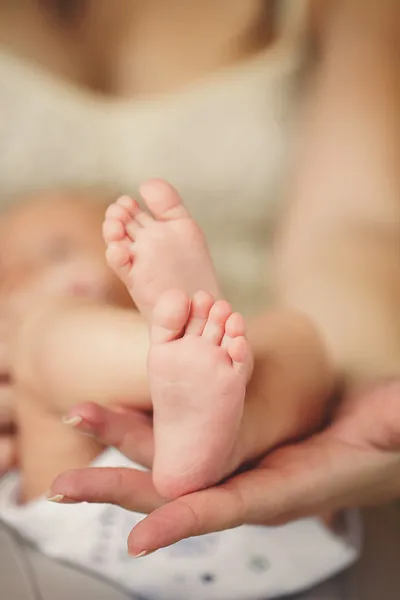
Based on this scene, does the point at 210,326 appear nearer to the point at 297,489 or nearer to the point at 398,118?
the point at 297,489

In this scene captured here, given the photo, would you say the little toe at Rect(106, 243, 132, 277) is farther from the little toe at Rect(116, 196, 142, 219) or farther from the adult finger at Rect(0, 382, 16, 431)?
the adult finger at Rect(0, 382, 16, 431)

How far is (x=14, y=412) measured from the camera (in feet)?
Result: 1.48

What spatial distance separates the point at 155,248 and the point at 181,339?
0.06 metres

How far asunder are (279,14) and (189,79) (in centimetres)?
→ 9

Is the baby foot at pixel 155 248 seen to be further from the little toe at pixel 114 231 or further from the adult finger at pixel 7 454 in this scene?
the adult finger at pixel 7 454

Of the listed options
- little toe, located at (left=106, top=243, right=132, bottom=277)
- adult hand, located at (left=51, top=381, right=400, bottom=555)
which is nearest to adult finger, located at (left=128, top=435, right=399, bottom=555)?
adult hand, located at (left=51, top=381, right=400, bottom=555)

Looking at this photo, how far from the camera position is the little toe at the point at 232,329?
287 mm

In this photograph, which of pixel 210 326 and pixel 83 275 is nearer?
pixel 210 326

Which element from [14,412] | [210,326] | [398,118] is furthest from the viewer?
[398,118]

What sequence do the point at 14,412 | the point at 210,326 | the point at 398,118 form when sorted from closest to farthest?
the point at 210,326 → the point at 14,412 → the point at 398,118

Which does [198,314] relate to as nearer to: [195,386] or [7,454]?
[195,386]

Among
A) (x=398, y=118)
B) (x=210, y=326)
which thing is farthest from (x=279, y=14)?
(x=210, y=326)

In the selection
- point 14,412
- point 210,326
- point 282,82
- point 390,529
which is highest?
point 282,82

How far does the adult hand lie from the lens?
30 centimetres
